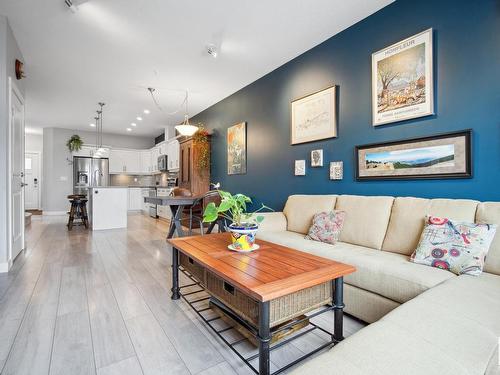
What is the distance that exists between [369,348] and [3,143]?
366cm

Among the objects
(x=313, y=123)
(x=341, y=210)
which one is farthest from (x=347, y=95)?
(x=341, y=210)

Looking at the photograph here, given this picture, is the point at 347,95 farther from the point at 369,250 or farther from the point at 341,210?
the point at 369,250

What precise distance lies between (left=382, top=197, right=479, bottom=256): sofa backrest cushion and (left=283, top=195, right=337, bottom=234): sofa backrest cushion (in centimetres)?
66

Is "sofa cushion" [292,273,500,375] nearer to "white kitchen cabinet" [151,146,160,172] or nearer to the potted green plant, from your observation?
the potted green plant

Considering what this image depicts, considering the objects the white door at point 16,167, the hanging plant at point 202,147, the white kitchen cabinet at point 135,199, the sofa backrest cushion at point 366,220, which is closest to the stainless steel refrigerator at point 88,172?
the white kitchen cabinet at point 135,199

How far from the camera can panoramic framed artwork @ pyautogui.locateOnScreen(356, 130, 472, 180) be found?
205 cm

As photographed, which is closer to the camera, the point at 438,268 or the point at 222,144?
the point at 438,268

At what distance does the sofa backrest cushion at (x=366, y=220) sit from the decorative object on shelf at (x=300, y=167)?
3.35ft

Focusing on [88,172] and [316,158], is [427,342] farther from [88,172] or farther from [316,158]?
[88,172]

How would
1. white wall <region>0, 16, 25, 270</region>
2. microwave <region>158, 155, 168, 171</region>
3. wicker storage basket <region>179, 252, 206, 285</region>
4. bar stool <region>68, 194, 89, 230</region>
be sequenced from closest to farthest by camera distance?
1. wicker storage basket <region>179, 252, 206, 285</region>
2. white wall <region>0, 16, 25, 270</region>
3. bar stool <region>68, 194, 89, 230</region>
4. microwave <region>158, 155, 168, 171</region>

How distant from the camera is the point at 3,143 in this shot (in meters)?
2.75

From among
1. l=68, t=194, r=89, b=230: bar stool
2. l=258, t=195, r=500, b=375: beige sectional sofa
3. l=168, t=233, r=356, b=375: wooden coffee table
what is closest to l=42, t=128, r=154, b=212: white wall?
l=68, t=194, r=89, b=230: bar stool

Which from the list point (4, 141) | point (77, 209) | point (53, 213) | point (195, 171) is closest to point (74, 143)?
point (53, 213)

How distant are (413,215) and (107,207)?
5431 mm
